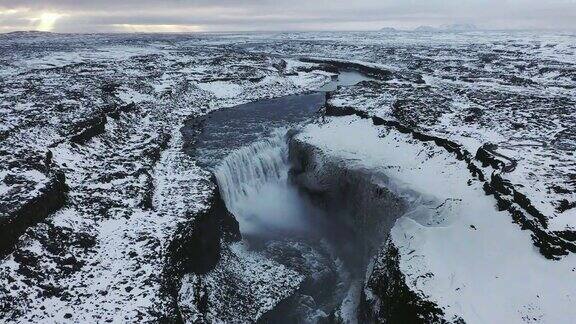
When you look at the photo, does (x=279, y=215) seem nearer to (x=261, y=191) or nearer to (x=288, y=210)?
(x=288, y=210)

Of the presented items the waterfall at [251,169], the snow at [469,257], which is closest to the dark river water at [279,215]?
the waterfall at [251,169]

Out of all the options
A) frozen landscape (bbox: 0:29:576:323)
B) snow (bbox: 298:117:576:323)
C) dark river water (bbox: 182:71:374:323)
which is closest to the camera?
snow (bbox: 298:117:576:323)

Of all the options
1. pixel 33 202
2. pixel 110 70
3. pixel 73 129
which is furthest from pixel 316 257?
pixel 110 70

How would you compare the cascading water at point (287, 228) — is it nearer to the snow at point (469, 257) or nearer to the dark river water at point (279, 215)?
the dark river water at point (279, 215)

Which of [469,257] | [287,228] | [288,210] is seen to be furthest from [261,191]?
→ [469,257]

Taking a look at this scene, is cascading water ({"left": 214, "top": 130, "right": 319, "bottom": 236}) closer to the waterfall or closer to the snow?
the waterfall

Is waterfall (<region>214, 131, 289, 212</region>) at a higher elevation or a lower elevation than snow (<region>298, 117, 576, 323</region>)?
lower

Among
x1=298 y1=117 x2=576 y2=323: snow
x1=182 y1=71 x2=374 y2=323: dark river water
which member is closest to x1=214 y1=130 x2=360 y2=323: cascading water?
x1=182 y1=71 x2=374 y2=323: dark river water
